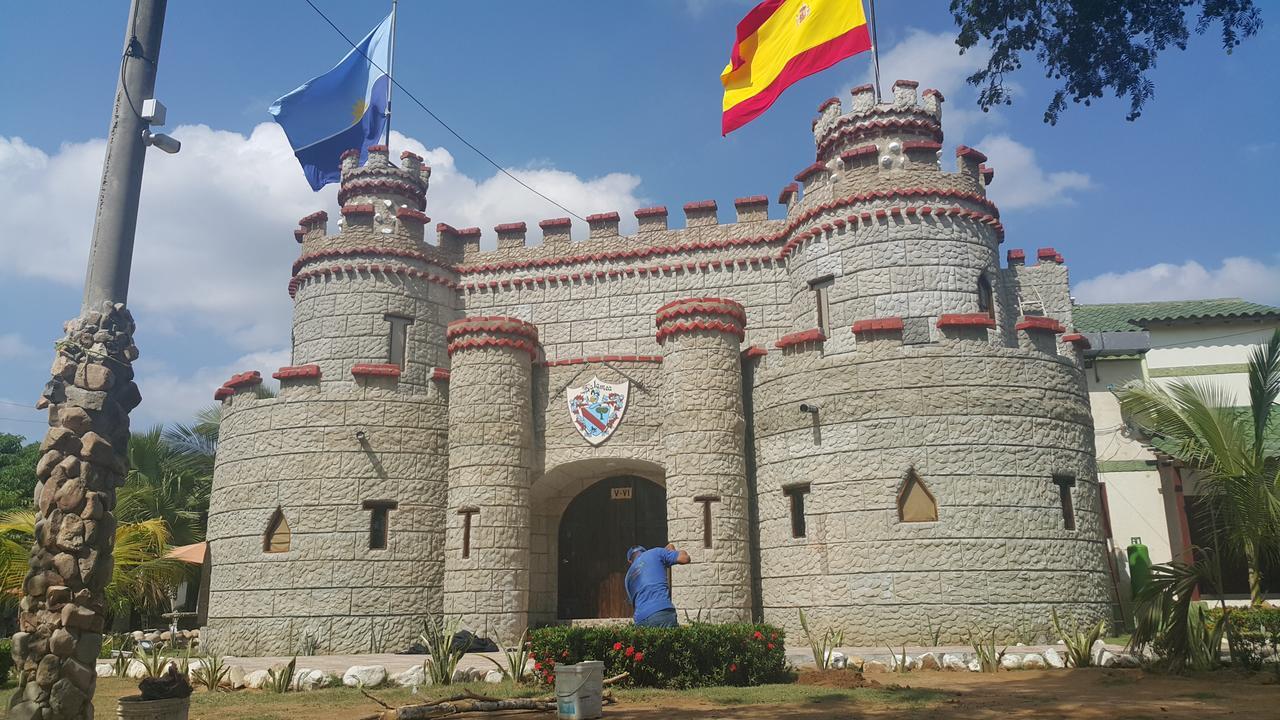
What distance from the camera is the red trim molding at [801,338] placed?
16.6 metres

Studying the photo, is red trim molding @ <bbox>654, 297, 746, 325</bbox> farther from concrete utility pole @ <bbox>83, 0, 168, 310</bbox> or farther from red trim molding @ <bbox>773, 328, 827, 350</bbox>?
concrete utility pole @ <bbox>83, 0, 168, 310</bbox>

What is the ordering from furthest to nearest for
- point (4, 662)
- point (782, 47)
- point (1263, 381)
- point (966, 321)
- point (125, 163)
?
1. point (782, 47)
2. point (966, 321)
3. point (4, 662)
4. point (1263, 381)
5. point (125, 163)

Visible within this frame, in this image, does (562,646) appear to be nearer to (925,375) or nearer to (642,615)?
(642,615)

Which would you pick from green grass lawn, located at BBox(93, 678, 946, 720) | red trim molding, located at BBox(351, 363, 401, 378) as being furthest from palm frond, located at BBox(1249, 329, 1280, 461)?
red trim molding, located at BBox(351, 363, 401, 378)

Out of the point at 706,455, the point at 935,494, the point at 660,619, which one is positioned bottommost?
the point at 660,619

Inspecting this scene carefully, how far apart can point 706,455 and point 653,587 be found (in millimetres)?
5245

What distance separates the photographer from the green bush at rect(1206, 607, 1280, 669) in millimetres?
11219

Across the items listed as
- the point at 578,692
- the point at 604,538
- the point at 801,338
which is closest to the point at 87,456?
the point at 578,692

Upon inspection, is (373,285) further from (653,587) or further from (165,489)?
(653,587)

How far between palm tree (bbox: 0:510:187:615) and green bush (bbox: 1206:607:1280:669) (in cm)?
1956

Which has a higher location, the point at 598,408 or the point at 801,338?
the point at 801,338

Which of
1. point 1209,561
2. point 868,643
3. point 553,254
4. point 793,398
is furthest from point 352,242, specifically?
point 1209,561

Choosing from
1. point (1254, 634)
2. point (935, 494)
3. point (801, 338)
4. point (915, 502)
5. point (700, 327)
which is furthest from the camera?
point (700, 327)

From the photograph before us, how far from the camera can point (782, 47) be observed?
18938mm
